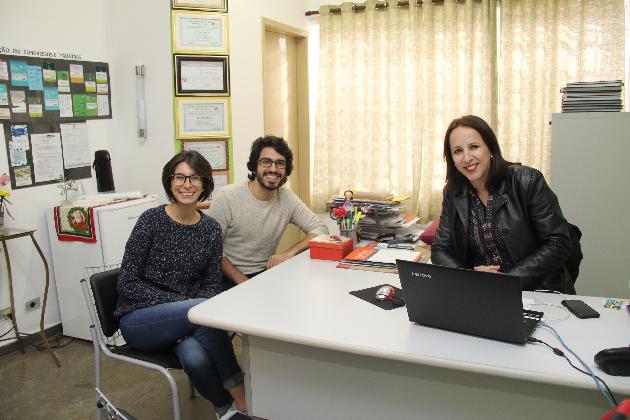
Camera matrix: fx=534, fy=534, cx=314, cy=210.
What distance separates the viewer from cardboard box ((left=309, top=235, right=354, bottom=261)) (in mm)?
2371

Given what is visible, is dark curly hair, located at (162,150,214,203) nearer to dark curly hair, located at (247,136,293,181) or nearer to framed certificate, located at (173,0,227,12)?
dark curly hair, located at (247,136,293,181)

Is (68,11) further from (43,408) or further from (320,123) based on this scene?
(43,408)

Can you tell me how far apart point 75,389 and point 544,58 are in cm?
365

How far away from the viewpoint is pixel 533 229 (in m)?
2.06

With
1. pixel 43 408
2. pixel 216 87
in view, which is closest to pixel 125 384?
pixel 43 408

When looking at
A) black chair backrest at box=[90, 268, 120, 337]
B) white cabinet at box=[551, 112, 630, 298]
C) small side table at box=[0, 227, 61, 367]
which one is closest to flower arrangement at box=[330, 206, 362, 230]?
black chair backrest at box=[90, 268, 120, 337]

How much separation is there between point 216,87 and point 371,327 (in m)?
2.65

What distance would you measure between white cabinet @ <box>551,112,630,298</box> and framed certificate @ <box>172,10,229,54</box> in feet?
7.41

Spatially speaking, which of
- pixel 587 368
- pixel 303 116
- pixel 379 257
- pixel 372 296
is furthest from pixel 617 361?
pixel 303 116

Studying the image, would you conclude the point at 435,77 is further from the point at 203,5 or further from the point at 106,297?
the point at 106,297

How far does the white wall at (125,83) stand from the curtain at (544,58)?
5.96ft

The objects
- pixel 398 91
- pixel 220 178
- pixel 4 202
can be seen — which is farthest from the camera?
pixel 398 91

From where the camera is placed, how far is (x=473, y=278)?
4.61 feet

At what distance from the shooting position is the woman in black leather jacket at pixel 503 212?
2.00 metres
